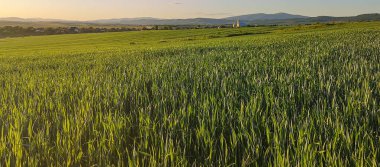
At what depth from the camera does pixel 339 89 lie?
143 inches

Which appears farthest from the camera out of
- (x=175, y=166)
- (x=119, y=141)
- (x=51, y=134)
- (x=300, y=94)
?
(x=300, y=94)

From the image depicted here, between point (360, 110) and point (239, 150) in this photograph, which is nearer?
point (239, 150)

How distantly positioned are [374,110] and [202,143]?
133cm

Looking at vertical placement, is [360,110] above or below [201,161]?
above

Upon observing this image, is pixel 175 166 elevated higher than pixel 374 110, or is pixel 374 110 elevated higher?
pixel 374 110

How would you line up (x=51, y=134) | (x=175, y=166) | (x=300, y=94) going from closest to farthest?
(x=175, y=166)
(x=51, y=134)
(x=300, y=94)

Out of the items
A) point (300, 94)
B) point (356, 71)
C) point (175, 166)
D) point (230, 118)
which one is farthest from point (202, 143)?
point (356, 71)

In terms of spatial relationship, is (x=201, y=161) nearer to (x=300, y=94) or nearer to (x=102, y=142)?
(x=102, y=142)

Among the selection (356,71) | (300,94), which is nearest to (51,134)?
(300,94)

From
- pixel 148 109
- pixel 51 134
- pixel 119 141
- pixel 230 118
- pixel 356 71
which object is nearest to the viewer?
pixel 119 141

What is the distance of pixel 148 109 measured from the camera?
314cm

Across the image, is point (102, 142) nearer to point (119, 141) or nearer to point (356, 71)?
point (119, 141)

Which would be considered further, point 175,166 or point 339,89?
point 339,89

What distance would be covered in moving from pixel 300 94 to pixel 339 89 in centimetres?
52
